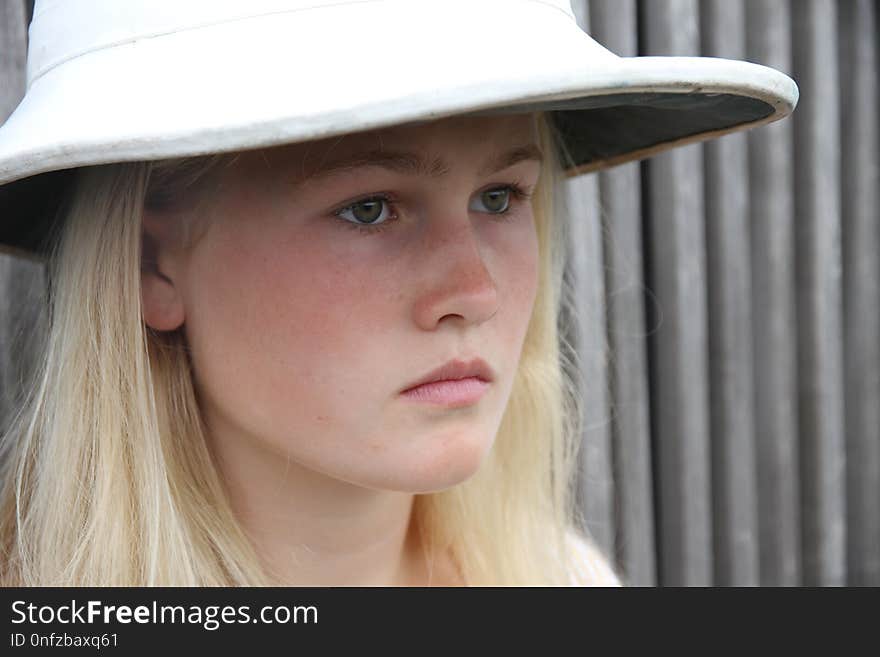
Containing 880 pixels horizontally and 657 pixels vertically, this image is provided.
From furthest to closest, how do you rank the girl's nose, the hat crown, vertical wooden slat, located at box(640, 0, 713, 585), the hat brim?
vertical wooden slat, located at box(640, 0, 713, 585) < the girl's nose < the hat crown < the hat brim

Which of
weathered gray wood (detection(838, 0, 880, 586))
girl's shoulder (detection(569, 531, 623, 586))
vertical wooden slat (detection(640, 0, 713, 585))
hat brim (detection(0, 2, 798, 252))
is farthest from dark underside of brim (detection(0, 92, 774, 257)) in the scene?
weathered gray wood (detection(838, 0, 880, 586))

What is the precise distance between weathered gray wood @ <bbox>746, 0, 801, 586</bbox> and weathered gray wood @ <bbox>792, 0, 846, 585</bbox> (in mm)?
30

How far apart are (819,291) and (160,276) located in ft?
5.14

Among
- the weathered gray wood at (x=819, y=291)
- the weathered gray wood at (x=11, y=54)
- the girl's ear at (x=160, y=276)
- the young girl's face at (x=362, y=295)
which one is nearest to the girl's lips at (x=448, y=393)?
the young girl's face at (x=362, y=295)

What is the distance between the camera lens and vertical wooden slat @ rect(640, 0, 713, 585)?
195 centimetres

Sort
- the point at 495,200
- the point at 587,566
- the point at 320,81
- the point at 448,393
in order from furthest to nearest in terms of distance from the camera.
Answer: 1. the point at 587,566
2. the point at 495,200
3. the point at 448,393
4. the point at 320,81

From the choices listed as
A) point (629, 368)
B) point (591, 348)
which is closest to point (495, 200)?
point (591, 348)

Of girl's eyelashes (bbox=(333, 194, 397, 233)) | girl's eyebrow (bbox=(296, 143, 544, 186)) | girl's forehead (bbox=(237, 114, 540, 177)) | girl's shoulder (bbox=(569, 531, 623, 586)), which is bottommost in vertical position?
girl's shoulder (bbox=(569, 531, 623, 586))

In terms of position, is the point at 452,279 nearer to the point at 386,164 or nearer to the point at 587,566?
the point at 386,164

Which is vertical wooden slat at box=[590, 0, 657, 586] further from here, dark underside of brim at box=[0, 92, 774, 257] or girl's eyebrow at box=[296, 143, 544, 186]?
girl's eyebrow at box=[296, 143, 544, 186]

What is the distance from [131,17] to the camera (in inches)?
40.1

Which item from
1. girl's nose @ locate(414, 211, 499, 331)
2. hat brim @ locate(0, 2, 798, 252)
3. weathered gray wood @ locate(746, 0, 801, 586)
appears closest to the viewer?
hat brim @ locate(0, 2, 798, 252)

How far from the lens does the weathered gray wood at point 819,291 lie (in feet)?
6.98
